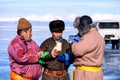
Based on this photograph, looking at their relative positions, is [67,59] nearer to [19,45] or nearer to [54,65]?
[54,65]

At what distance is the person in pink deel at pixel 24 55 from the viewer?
4.47 metres

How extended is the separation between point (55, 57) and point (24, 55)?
0.37 m

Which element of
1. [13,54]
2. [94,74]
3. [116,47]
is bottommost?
[116,47]

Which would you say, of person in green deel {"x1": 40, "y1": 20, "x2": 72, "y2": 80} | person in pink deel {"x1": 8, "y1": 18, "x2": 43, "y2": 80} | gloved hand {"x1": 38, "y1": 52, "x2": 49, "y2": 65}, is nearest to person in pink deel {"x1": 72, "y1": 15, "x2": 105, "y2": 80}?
person in green deel {"x1": 40, "y1": 20, "x2": 72, "y2": 80}

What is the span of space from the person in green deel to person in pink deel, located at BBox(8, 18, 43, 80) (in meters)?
0.11

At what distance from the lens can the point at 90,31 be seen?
15.1 feet

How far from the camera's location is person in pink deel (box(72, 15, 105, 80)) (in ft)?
14.7

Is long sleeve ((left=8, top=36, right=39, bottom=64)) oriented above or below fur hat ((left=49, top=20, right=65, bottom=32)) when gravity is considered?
below

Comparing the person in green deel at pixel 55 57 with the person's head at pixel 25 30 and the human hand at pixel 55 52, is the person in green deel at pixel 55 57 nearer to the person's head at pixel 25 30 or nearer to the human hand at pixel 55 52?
the human hand at pixel 55 52

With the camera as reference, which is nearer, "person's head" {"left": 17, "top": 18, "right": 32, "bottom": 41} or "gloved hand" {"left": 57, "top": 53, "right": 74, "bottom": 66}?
"person's head" {"left": 17, "top": 18, "right": 32, "bottom": 41}

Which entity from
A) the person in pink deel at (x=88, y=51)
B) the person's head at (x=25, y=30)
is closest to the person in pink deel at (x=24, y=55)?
the person's head at (x=25, y=30)

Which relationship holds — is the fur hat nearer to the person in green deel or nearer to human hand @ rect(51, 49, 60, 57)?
the person in green deel

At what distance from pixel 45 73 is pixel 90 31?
0.72 meters

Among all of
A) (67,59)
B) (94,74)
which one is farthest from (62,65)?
(94,74)
